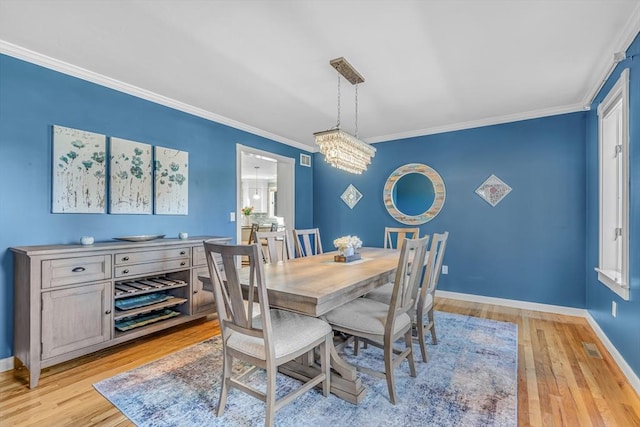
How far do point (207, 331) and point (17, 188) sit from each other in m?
1.96

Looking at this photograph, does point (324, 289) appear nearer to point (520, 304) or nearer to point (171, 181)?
point (171, 181)

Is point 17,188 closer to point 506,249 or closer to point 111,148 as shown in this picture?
point 111,148

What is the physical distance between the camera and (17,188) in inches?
90.4

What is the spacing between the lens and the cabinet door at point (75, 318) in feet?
6.89

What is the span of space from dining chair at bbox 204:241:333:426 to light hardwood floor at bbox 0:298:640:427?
758 millimetres

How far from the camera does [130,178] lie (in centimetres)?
297

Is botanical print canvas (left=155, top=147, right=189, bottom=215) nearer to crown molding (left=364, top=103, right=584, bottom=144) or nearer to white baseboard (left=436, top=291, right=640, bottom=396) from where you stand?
crown molding (left=364, top=103, right=584, bottom=144)

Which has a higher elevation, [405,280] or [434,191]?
[434,191]

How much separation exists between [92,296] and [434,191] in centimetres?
414

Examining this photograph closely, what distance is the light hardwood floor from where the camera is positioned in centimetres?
172

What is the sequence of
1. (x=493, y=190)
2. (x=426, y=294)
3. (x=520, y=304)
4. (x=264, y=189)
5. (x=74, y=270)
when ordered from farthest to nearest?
(x=264, y=189), (x=493, y=190), (x=520, y=304), (x=426, y=294), (x=74, y=270)

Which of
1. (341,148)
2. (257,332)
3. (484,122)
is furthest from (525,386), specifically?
(484,122)

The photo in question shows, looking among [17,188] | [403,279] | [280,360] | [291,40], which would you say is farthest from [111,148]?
[403,279]

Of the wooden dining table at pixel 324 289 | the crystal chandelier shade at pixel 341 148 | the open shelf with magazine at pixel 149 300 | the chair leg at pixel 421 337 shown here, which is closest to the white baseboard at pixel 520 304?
the chair leg at pixel 421 337
